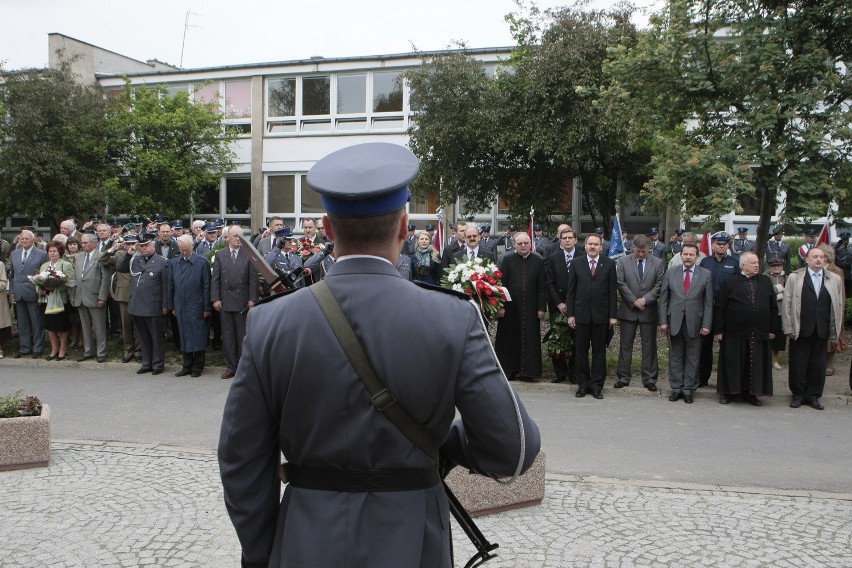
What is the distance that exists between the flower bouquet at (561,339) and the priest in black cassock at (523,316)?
0.20 m

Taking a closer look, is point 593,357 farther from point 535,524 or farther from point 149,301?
point 149,301

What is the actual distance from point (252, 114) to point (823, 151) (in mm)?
23159

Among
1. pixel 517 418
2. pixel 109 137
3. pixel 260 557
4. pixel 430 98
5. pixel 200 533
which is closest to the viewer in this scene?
Result: pixel 517 418

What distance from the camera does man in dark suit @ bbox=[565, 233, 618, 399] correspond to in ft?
35.3

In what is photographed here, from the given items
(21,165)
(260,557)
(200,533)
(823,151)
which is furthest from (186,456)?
(21,165)

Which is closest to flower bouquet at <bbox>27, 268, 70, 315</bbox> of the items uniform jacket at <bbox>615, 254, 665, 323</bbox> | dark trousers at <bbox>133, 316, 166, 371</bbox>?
dark trousers at <bbox>133, 316, 166, 371</bbox>

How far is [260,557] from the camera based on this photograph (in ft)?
8.19

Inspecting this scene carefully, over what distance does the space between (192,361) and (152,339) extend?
2.46ft

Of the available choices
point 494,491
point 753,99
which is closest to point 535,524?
point 494,491

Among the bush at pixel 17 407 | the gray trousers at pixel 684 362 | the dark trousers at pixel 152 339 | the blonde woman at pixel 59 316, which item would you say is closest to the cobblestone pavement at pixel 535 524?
the bush at pixel 17 407

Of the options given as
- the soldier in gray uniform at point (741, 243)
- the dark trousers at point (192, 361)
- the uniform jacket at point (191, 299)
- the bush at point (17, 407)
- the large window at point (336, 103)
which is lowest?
the dark trousers at point (192, 361)

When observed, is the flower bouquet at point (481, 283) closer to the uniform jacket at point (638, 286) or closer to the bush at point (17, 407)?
the uniform jacket at point (638, 286)

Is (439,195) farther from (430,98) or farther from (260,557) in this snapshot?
(260,557)

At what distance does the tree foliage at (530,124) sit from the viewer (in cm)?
2094
